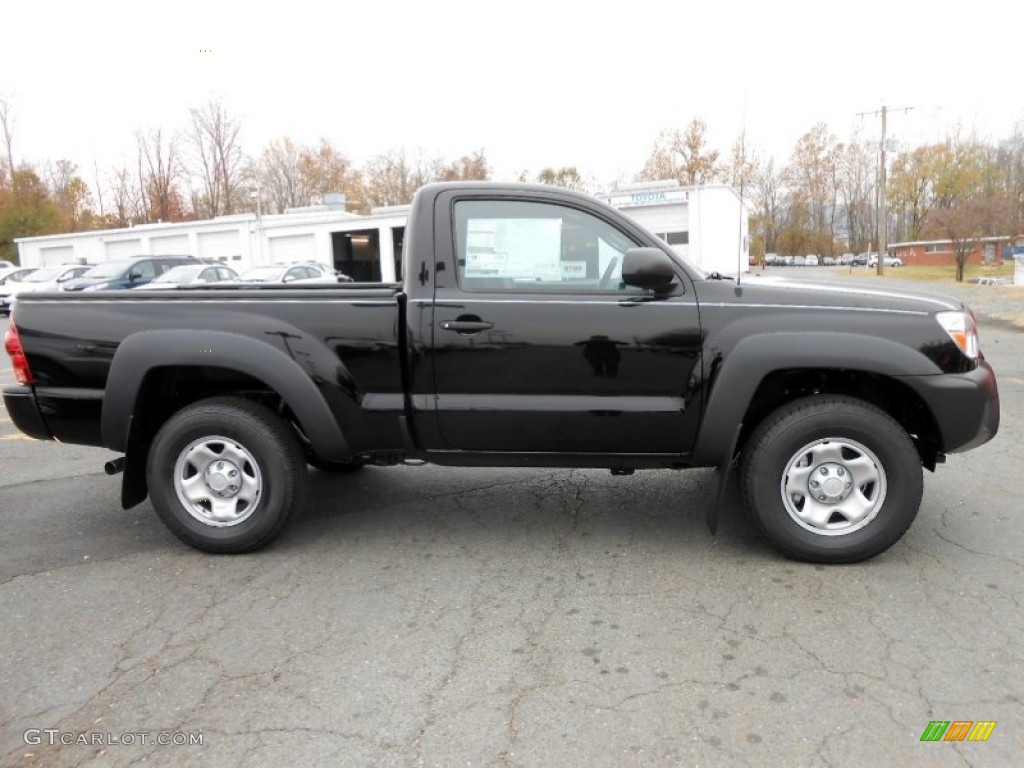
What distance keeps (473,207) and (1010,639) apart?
10.1ft

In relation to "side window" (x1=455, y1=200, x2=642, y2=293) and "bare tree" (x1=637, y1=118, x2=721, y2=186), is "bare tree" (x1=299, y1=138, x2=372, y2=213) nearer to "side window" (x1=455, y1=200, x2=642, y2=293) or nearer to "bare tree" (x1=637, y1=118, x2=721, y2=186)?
"bare tree" (x1=637, y1=118, x2=721, y2=186)

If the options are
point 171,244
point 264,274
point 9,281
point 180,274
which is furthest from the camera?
point 171,244

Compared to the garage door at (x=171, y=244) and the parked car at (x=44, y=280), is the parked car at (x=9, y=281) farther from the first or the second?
the garage door at (x=171, y=244)

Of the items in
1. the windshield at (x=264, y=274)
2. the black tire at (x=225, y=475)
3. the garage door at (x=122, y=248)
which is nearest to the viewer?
the black tire at (x=225, y=475)

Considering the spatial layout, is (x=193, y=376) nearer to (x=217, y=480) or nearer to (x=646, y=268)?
(x=217, y=480)

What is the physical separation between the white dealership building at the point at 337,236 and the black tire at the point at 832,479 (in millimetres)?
23852

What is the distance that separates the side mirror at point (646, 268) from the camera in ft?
11.6

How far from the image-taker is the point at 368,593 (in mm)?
3611

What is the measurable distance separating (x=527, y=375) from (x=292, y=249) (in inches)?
1377

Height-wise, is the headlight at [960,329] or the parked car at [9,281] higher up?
the parked car at [9,281]

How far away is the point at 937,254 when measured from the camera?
231ft

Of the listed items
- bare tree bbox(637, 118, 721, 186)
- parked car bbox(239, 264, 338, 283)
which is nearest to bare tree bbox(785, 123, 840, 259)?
bare tree bbox(637, 118, 721, 186)

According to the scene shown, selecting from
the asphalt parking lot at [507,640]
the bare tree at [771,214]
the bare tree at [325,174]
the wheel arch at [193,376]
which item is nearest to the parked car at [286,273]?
the wheel arch at [193,376]

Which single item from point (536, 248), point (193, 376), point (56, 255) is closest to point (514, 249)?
point (536, 248)
